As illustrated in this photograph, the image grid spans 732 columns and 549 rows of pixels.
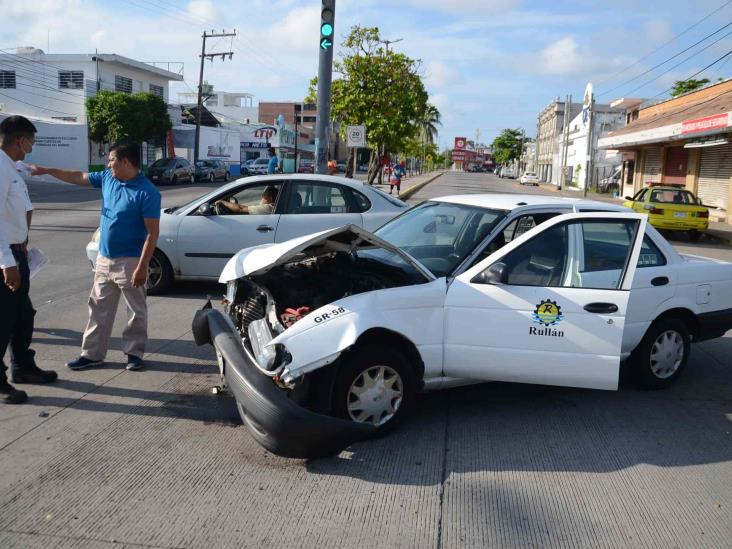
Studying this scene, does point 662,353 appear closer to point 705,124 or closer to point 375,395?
point 375,395

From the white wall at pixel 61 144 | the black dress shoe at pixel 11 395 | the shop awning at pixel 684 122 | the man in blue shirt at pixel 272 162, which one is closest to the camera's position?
the black dress shoe at pixel 11 395

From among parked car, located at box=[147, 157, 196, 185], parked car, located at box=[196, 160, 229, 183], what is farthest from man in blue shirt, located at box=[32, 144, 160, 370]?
parked car, located at box=[196, 160, 229, 183]

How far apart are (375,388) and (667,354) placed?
2.74 metres

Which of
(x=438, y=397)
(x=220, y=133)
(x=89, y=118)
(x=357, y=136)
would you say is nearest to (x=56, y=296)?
(x=438, y=397)

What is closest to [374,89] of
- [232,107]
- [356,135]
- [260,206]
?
[356,135]

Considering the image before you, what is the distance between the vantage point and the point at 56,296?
863 cm

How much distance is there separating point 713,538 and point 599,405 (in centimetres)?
→ 190

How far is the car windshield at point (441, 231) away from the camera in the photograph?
5.31 meters

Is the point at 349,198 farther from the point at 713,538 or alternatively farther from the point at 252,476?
the point at 713,538

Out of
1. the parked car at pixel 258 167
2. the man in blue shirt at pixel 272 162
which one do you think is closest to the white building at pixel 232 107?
the parked car at pixel 258 167

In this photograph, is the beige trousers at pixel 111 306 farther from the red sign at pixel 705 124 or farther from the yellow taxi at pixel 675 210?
the red sign at pixel 705 124

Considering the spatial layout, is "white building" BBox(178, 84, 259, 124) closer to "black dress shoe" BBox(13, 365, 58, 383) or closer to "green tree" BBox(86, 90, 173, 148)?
"green tree" BBox(86, 90, 173, 148)

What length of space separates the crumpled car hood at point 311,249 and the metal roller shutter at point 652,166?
34762 millimetres

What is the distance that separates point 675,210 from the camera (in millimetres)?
19656
